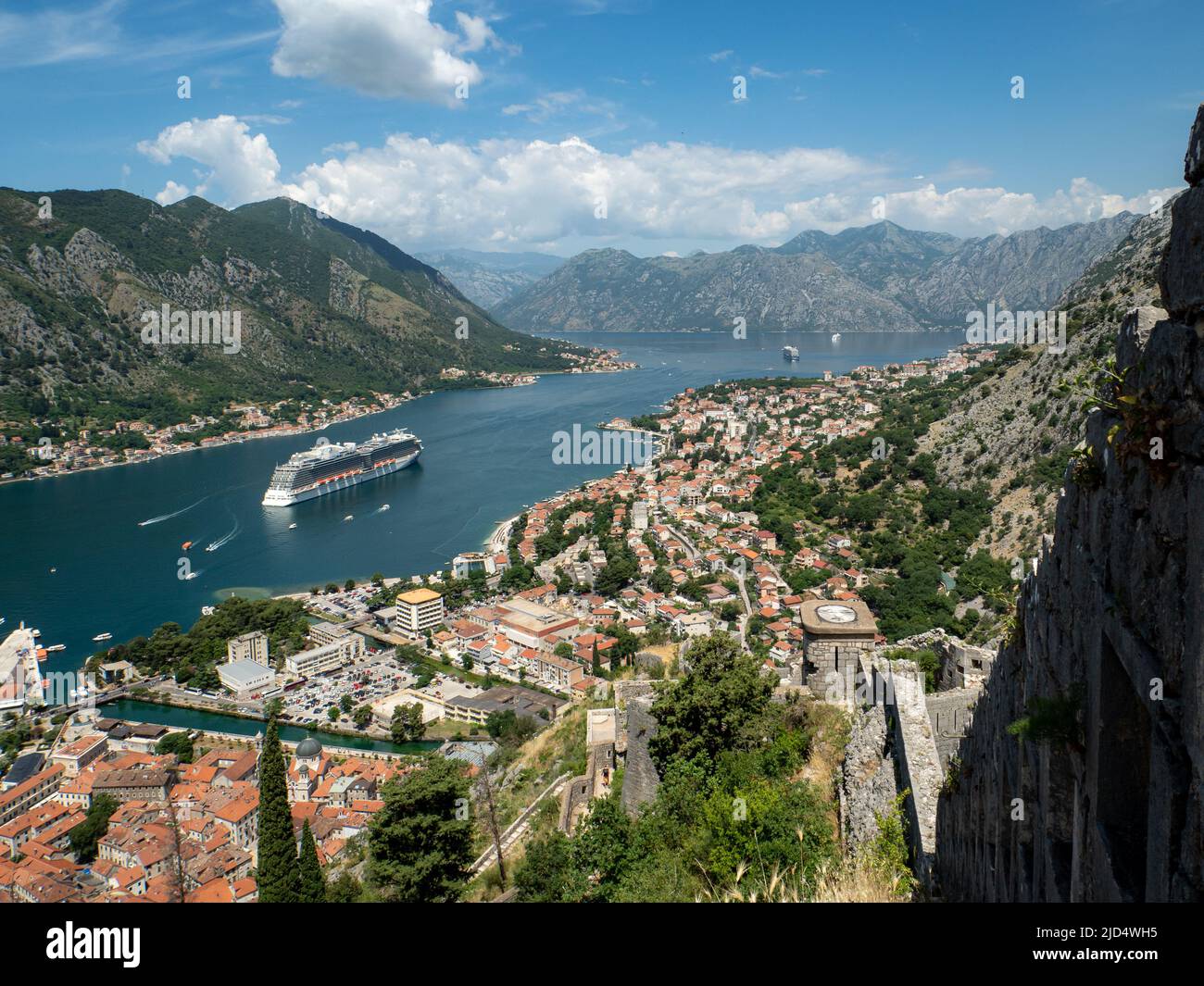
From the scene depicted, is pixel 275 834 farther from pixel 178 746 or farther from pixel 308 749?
pixel 178 746

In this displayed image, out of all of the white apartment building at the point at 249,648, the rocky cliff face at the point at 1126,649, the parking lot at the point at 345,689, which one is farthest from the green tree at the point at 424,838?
the white apartment building at the point at 249,648

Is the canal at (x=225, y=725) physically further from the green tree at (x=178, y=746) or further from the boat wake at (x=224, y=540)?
the boat wake at (x=224, y=540)

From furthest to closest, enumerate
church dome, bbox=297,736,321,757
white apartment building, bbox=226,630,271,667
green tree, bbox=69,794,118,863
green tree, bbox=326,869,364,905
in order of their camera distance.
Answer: white apartment building, bbox=226,630,271,667 → church dome, bbox=297,736,321,757 → green tree, bbox=69,794,118,863 → green tree, bbox=326,869,364,905

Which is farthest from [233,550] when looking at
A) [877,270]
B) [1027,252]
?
[877,270]

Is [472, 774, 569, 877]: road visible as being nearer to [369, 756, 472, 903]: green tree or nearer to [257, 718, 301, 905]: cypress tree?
[369, 756, 472, 903]: green tree

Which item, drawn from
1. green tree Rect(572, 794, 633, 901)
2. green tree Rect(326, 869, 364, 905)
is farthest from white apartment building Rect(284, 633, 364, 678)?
green tree Rect(572, 794, 633, 901)

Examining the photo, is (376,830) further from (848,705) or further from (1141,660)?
(1141,660)

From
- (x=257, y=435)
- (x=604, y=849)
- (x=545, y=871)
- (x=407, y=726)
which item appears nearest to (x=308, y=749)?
(x=407, y=726)

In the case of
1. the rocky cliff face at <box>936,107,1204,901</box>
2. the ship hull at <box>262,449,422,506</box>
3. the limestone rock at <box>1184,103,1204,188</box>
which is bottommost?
the ship hull at <box>262,449,422,506</box>
